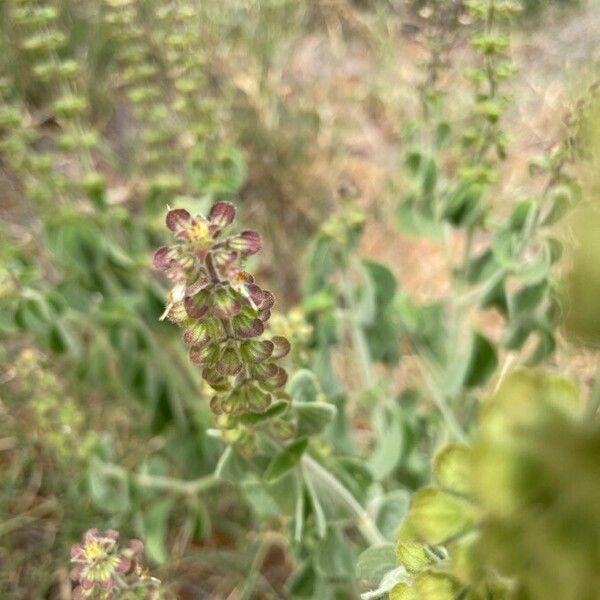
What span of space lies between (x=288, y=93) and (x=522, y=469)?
1892 millimetres

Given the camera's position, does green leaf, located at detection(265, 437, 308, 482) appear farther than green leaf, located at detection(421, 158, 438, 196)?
No

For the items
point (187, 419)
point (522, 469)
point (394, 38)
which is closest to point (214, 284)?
point (522, 469)

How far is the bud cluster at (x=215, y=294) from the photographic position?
21.0 inches

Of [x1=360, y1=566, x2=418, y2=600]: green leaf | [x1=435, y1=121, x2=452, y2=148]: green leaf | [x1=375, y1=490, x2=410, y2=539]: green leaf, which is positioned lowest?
[x1=375, y1=490, x2=410, y2=539]: green leaf

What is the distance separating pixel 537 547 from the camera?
25 cm

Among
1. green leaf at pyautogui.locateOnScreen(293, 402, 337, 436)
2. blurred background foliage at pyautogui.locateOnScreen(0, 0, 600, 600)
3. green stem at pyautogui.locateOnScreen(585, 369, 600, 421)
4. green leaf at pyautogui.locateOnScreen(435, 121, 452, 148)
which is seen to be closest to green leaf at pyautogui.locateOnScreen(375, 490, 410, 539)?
blurred background foliage at pyautogui.locateOnScreen(0, 0, 600, 600)

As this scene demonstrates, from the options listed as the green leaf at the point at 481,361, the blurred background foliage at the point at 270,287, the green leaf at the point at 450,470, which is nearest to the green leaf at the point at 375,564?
the blurred background foliage at the point at 270,287

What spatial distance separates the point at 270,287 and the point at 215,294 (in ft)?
4.58

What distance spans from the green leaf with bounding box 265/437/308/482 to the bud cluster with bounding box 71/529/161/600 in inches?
5.2

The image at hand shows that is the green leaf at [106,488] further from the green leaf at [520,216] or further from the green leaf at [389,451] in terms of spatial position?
the green leaf at [520,216]

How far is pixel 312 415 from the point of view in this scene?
0.76m

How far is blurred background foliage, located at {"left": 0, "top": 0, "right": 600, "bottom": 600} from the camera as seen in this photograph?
3.29 feet

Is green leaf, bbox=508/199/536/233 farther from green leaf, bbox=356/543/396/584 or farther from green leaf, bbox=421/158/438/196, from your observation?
green leaf, bbox=356/543/396/584

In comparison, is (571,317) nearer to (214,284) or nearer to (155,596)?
(214,284)
